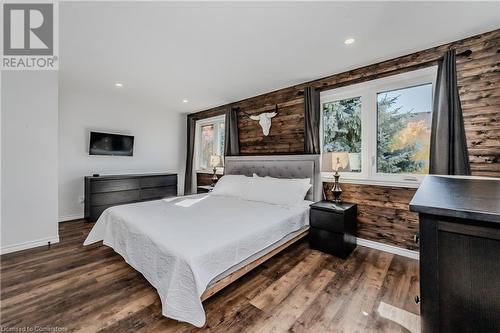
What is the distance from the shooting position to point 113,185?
421cm

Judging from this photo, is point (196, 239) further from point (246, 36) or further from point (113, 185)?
point (113, 185)

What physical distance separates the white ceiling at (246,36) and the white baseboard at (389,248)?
8.11ft

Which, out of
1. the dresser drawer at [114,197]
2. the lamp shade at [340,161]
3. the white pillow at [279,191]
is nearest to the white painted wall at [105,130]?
the dresser drawer at [114,197]

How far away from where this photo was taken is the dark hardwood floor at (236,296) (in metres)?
1.56

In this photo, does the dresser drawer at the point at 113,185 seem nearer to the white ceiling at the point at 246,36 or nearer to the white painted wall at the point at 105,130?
the white painted wall at the point at 105,130

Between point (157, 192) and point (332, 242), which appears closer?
point (332, 242)

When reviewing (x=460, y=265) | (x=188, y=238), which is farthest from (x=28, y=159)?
(x=460, y=265)

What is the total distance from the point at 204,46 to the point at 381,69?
2354 millimetres

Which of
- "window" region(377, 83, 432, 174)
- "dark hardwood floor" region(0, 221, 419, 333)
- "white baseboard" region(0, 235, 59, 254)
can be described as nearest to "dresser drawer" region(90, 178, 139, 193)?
"white baseboard" region(0, 235, 59, 254)

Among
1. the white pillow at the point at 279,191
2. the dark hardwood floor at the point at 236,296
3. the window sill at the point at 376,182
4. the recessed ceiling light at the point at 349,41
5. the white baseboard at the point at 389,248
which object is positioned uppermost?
the recessed ceiling light at the point at 349,41

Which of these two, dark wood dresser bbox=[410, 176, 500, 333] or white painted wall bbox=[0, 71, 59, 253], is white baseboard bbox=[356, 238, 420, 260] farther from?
white painted wall bbox=[0, 71, 59, 253]

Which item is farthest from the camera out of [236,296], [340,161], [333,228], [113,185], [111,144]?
[111,144]

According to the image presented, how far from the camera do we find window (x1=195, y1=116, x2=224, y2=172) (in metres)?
5.41

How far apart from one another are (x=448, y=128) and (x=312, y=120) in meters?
1.66
